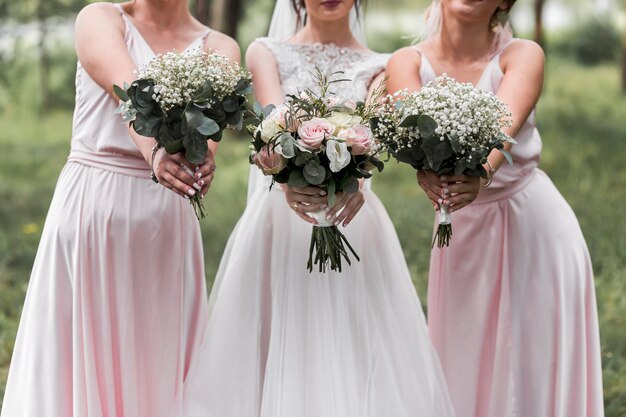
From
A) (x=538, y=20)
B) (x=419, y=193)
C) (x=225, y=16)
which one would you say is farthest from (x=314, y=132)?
(x=538, y=20)

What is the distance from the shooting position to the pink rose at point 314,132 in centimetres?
398

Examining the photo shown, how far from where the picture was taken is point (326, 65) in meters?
4.94

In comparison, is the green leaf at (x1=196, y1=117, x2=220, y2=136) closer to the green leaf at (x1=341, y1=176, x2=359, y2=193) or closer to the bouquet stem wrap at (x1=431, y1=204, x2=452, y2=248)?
the green leaf at (x1=341, y1=176, x2=359, y2=193)

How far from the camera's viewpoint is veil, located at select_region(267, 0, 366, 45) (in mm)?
5230

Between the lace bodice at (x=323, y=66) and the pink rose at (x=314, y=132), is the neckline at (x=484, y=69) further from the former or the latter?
the pink rose at (x=314, y=132)

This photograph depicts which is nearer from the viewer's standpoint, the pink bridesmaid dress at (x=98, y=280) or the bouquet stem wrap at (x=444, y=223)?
the bouquet stem wrap at (x=444, y=223)

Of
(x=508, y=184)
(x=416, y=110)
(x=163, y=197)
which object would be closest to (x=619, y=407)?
(x=508, y=184)

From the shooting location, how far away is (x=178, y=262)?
473cm

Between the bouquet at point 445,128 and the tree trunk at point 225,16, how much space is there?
29.1 feet

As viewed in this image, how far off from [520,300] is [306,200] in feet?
4.97

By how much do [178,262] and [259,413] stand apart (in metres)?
0.92

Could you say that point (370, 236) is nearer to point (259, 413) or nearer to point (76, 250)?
point (259, 413)

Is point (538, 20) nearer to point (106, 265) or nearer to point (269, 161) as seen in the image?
point (269, 161)

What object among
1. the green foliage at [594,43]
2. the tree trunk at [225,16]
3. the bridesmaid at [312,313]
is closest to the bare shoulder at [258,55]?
the bridesmaid at [312,313]
